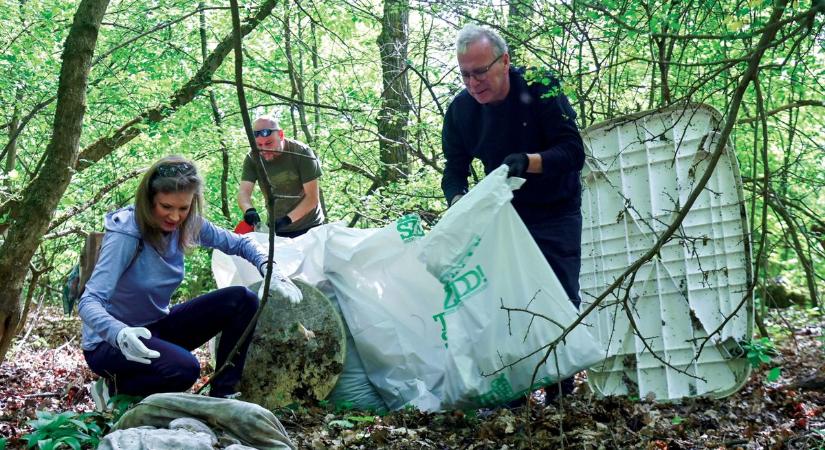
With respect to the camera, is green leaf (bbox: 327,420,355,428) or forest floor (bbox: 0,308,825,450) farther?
green leaf (bbox: 327,420,355,428)

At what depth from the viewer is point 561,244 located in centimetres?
391

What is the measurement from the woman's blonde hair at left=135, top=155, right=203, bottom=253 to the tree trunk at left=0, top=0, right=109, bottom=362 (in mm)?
874

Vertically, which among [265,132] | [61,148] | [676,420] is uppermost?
[265,132]

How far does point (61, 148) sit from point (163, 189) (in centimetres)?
102

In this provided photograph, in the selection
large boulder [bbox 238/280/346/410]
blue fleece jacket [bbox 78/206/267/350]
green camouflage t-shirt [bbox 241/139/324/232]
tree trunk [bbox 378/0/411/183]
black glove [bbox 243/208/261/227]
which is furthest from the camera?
tree trunk [bbox 378/0/411/183]

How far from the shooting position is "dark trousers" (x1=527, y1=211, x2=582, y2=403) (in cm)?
390

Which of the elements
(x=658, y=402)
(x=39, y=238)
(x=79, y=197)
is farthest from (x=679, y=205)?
(x=79, y=197)

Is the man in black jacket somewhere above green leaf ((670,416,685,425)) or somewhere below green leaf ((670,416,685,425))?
above

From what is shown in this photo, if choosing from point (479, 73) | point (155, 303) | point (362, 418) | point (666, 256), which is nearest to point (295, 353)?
point (362, 418)

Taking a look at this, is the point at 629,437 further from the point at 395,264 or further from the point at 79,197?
the point at 79,197

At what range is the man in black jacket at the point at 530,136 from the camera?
12.1 ft

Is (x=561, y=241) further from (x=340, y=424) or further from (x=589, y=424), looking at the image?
(x=340, y=424)

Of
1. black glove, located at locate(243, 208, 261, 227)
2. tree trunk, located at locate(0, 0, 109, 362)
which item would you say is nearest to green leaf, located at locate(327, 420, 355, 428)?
black glove, located at locate(243, 208, 261, 227)

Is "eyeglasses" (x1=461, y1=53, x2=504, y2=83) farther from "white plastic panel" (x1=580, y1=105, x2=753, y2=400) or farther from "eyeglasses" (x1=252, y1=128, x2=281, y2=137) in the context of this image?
"eyeglasses" (x1=252, y1=128, x2=281, y2=137)
